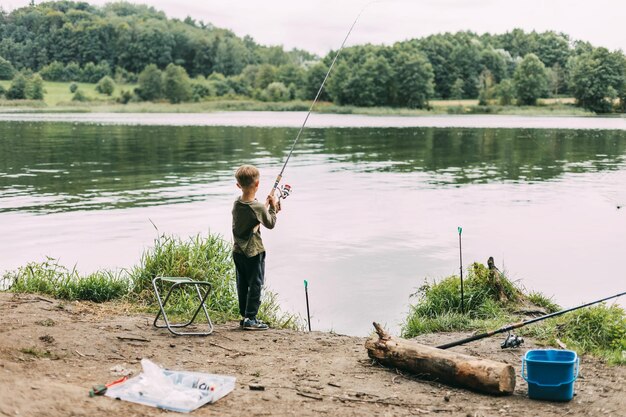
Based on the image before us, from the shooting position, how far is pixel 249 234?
22.6 ft

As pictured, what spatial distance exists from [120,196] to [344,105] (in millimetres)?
100372

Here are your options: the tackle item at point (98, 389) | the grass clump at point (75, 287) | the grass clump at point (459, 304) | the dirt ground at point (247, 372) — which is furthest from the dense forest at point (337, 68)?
the tackle item at point (98, 389)

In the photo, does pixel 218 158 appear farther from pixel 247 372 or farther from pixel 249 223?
pixel 247 372

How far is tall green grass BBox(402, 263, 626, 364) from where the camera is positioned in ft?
23.7

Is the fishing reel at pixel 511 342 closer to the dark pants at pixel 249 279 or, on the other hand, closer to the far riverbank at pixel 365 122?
the dark pants at pixel 249 279

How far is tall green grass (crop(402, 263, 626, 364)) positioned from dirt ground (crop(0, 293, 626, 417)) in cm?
48

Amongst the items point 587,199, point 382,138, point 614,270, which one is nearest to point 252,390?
point 614,270

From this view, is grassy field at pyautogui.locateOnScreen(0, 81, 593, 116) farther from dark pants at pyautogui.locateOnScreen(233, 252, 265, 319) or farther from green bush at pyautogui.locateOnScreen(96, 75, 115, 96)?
dark pants at pyautogui.locateOnScreen(233, 252, 265, 319)

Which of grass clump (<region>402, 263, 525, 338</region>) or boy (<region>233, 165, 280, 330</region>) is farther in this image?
grass clump (<region>402, 263, 525, 338</region>)

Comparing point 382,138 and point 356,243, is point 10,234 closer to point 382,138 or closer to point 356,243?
point 356,243

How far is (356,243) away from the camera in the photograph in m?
15.7

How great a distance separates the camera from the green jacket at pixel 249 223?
677 centimetres

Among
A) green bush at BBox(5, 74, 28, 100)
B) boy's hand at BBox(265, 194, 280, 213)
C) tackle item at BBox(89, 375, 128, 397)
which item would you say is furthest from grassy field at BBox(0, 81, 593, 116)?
tackle item at BBox(89, 375, 128, 397)

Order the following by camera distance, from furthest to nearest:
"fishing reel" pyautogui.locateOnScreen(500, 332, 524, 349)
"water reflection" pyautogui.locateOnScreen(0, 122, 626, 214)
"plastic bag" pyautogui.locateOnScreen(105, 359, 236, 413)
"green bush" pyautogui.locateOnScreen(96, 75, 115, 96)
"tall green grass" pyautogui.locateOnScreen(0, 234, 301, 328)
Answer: "green bush" pyautogui.locateOnScreen(96, 75, 115, 96), "water reflection" pyautogui.locateOnScreen(0, 122, 626, 214), "tall green grass" pyautogui.locateOnScreen(0, 234, 301, 328), "fishing reel" pyautogui.locateOnScreen(500, 332, 524, 349), "plastic bag" pyautogui.locateOnScreen(105, 359, 236, 413)
